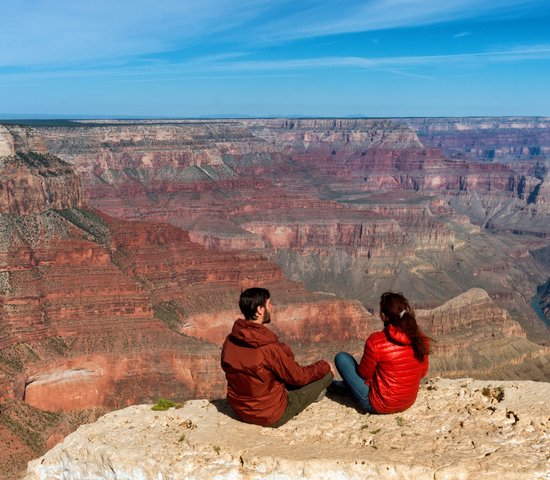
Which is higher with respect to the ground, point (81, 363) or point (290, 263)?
point (81, 363)

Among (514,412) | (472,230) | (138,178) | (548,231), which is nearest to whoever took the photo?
(514,412)

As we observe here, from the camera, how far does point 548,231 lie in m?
181

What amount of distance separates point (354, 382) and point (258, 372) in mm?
2075

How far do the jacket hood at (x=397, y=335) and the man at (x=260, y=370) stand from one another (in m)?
1.80

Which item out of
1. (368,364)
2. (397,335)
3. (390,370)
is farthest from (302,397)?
(397,335)

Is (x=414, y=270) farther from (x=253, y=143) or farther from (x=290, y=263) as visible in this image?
(x=253, y=143)

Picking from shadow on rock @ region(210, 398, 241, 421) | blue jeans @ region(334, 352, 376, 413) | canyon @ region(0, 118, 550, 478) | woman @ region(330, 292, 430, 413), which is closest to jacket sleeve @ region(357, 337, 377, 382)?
woman @ region(330, 292, 430, 413)

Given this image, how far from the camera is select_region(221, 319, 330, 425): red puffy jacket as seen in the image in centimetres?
1099

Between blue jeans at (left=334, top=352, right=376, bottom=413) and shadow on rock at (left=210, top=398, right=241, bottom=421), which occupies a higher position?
blue jeans at (left=334, top=352, right=376, bottom=413)

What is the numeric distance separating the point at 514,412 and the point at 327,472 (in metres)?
4.02

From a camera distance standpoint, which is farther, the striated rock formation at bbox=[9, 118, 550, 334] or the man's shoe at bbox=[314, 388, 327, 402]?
the striated rock formation at bbox=[9, 118, 550, 334]

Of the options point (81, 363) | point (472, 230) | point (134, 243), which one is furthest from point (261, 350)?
point (472, 230)

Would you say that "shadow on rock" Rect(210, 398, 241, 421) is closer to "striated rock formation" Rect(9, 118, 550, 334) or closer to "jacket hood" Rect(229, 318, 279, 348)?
"jacket hood" Rect(229, 318, 279, 348)

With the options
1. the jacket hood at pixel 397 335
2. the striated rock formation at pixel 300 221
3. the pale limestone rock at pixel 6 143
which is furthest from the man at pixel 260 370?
the striated rock formation at pixel 300 221
